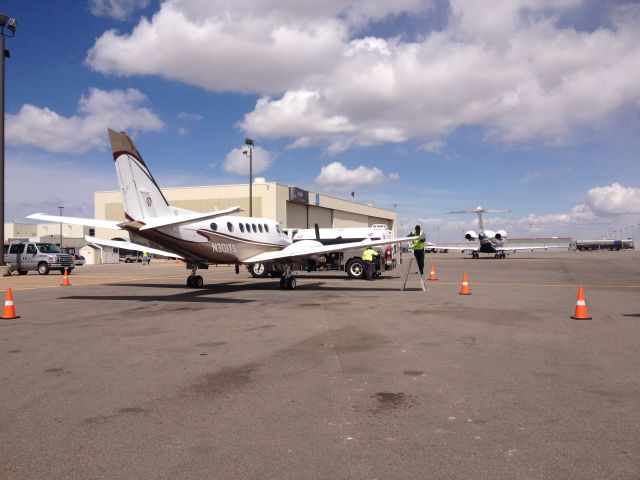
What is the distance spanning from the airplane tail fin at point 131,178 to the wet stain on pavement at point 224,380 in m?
11.0

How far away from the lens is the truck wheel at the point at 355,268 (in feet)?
83.7

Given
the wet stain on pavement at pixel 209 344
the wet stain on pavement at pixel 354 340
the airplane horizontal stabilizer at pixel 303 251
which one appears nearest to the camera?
the wet stain on pavement at pixel 354 340

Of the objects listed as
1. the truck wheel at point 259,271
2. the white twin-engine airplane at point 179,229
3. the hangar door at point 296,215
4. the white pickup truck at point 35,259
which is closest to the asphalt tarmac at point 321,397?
the white twin-engine airplane at point 179,229

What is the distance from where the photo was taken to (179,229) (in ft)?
54.9

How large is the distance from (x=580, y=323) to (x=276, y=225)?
1355 cm

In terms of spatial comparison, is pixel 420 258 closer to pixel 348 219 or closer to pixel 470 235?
pixel 470 235

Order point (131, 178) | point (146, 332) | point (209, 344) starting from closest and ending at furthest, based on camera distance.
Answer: point (209, 344)
point (146, 332)
point (131, 178)

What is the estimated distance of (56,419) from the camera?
199 inches

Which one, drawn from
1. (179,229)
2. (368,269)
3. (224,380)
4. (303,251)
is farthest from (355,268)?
(224,380)

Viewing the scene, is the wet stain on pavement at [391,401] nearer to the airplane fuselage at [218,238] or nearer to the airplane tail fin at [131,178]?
the airplane fuselage at [218,238]

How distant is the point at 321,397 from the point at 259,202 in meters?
63.6

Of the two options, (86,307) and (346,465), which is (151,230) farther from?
(346,465)

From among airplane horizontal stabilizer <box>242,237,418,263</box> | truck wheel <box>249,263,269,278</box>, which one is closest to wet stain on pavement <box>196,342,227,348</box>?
airplane horizontal stabilizer <box>242,237,418,263</box>

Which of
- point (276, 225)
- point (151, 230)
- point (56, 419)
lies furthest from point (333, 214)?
point (56, 419)
